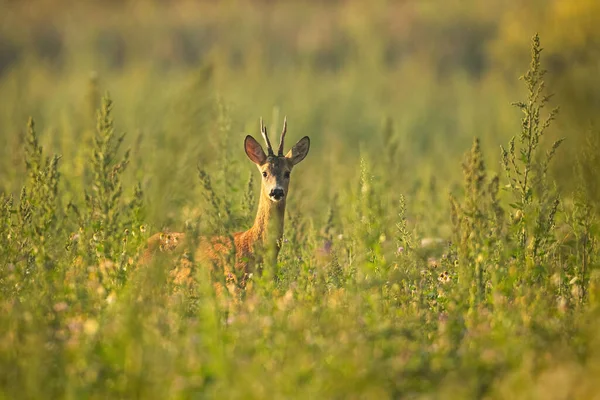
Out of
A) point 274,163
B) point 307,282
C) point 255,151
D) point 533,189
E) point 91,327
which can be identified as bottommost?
point 91,327

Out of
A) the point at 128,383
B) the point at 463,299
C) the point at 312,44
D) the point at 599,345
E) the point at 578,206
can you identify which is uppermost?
the point at 312,44

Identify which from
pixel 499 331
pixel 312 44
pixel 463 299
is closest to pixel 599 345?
pixel 499 331

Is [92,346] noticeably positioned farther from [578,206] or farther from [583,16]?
[583,16]

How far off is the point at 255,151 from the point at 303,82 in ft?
41.9

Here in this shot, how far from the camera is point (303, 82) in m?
21.9

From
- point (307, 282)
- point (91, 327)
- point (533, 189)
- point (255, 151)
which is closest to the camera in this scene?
point (91, 327)

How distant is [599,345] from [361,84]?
757 inches

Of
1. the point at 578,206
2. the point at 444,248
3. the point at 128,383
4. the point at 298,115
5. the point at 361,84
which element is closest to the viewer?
the point at 128,383

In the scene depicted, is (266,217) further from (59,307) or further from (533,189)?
(59,307)

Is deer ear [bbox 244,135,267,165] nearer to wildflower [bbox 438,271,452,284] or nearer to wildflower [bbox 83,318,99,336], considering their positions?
wildflower [bbox 438,271,452,284]

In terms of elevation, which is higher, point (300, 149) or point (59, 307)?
point (300, 149)

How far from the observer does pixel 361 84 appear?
24031 mm

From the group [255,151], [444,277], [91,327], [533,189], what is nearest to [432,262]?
[444,277]

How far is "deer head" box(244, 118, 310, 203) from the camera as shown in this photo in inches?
340
